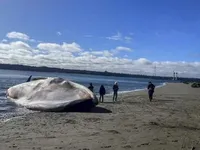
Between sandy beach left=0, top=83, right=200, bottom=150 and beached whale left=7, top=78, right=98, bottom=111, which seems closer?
sandy beach left=0, top=83, right=200, bottom=150

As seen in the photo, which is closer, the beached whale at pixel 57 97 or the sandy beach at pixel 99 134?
the sandy beach at pixel 99 134

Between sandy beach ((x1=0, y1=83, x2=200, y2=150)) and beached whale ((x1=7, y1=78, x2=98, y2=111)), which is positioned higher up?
beached whale ((x1=7, y1=78, x2=98, y2=111))

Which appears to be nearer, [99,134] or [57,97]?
[99,134]

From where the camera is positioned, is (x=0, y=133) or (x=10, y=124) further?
(x=10, y=124)

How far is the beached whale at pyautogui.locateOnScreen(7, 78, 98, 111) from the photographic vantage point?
18.5 meters

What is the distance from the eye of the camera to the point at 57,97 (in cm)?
1944

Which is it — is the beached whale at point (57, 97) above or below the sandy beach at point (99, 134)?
above

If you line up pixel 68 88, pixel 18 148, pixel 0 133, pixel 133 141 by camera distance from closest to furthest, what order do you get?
pixel 18 148 → pixel 133 141 → pixel 0 133 → pixel 68 88

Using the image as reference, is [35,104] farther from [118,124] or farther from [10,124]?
[118,124]

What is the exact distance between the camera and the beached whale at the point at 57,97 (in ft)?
60.7

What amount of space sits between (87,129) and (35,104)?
8.36m

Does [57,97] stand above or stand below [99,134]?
above

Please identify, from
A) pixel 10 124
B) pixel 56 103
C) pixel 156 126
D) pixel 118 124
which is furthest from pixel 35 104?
pixel 156 126

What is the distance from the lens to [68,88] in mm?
20219
